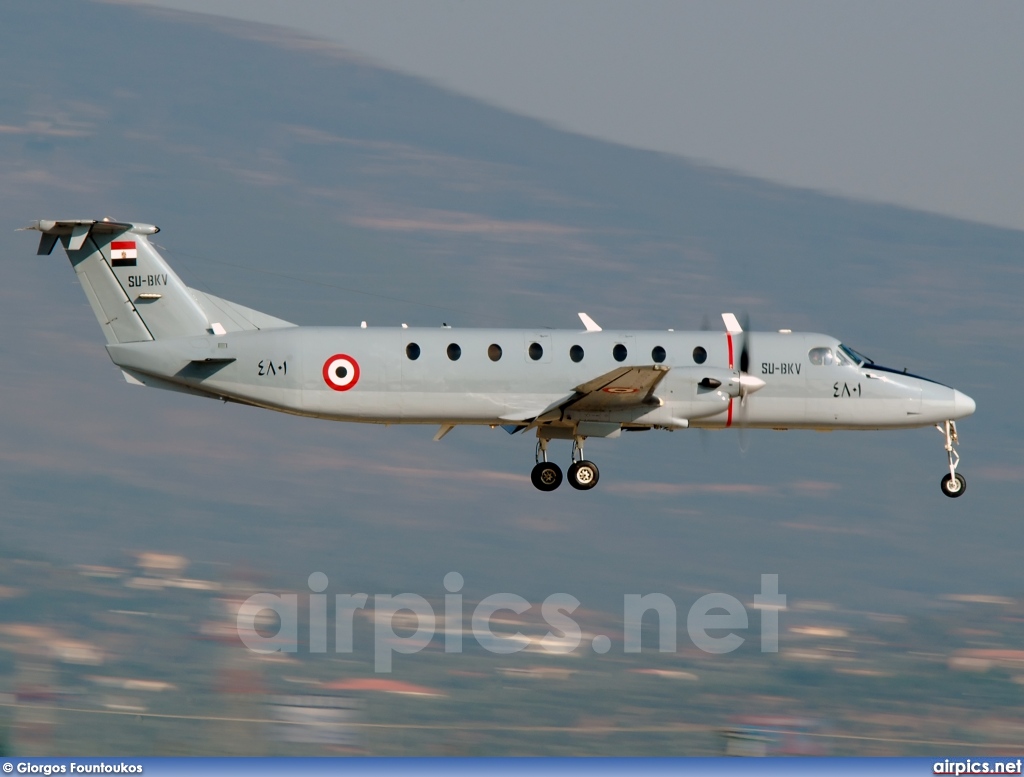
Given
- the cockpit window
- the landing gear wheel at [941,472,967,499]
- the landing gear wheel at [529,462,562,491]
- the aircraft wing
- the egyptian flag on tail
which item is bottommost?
the landing gear wheel at [529,462,562,491]

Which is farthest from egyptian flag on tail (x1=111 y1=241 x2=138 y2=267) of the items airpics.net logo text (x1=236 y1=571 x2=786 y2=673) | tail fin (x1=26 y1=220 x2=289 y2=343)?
airpics.net logo text (x1=236 y1=571 x2=786 y2=673)

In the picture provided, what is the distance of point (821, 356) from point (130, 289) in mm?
17194

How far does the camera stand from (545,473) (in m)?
35.2

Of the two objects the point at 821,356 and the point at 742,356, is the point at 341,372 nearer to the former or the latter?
the point at 742,356

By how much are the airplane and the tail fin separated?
2cm

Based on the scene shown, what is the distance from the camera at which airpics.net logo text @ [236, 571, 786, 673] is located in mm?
85125

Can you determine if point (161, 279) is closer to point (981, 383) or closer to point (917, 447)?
point (917, 447)

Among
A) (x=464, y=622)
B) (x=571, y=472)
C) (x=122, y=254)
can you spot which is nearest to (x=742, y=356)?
(x=571, y=472)

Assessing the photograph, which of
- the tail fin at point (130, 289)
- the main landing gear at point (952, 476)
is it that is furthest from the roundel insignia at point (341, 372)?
the main landing gear at point (952, 476)

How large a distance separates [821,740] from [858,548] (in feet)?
147

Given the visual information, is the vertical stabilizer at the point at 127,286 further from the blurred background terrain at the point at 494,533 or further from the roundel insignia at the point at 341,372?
the blurred background terrain at the point at 494,533

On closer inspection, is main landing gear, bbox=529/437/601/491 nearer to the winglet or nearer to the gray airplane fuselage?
the gray airplane fuselage

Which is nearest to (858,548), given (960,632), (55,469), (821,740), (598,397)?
(960,632)

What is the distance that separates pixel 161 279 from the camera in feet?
112
